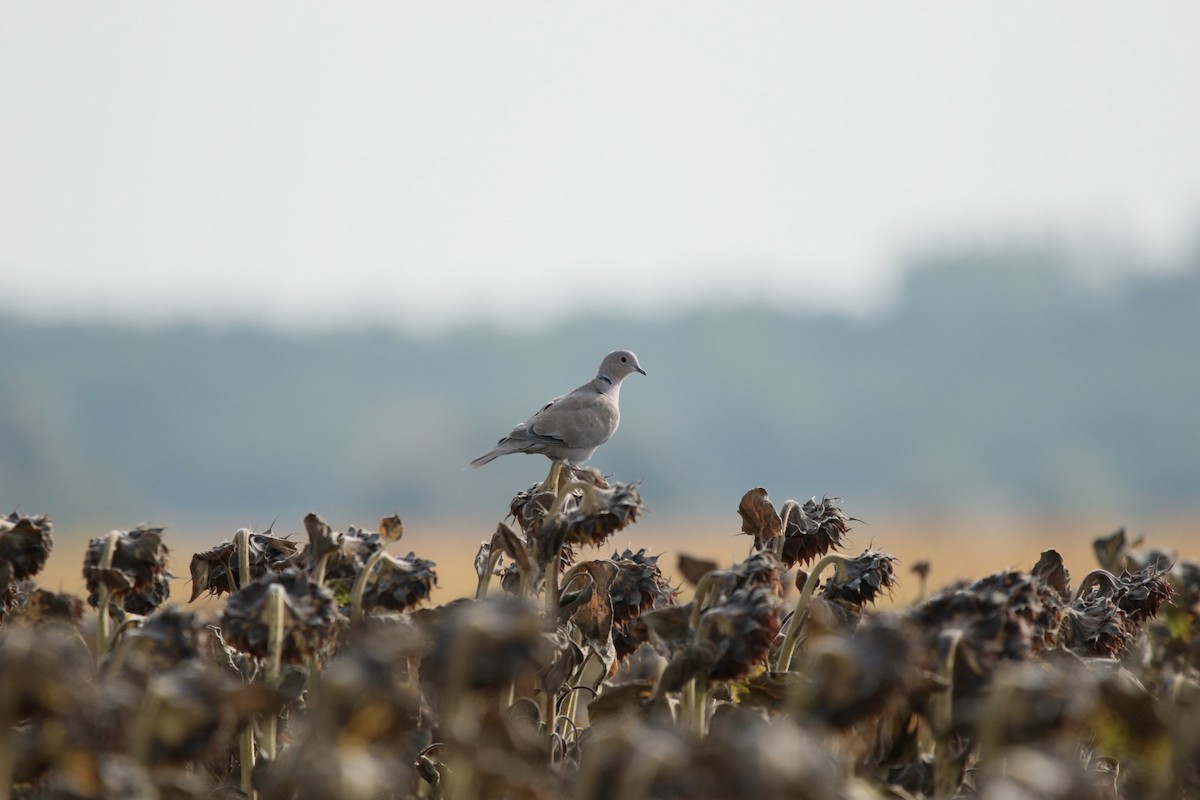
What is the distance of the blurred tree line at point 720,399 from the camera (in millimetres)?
112625

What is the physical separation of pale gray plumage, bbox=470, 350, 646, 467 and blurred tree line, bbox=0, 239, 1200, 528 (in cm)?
9298

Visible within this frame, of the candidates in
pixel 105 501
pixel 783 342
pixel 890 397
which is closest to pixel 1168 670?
pixel 105 501

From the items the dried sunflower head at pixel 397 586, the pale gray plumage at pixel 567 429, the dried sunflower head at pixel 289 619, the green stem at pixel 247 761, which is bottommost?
the green stem at pixel 247 761

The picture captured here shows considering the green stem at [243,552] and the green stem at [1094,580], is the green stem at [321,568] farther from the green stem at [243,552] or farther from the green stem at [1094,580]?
the green stem at [1094,580]

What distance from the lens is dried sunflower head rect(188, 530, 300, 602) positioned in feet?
10.9

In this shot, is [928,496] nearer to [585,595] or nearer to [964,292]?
[964,292]

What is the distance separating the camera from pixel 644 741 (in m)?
1.89

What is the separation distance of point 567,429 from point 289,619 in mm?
4236

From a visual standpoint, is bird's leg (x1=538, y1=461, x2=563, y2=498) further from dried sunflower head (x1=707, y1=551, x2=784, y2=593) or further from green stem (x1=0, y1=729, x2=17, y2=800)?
green stem (x1=0, y1=729, x2=17, y2=800)

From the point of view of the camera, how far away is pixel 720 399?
145 m

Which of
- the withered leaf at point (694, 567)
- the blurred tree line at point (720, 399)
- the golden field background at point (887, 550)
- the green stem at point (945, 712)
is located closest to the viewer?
the green stem at point (945, 712)

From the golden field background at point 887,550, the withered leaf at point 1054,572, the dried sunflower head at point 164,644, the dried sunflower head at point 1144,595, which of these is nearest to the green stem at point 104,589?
the golden field background at point 887,550

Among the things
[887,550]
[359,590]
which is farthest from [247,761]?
[887,550]

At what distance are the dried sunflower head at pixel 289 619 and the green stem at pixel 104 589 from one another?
38 cm
